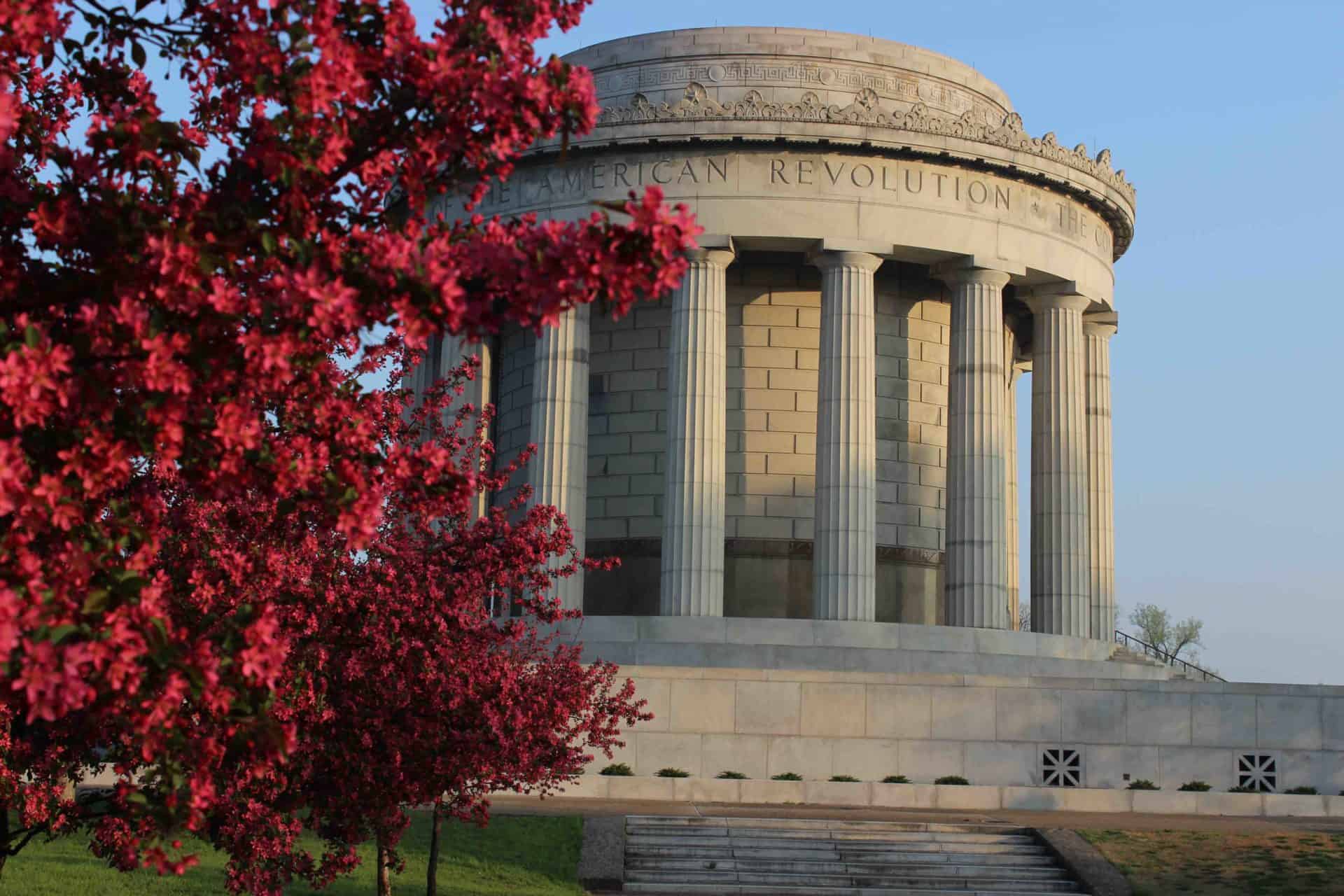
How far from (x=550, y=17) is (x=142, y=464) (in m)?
10.1

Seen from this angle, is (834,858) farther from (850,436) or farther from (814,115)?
(814,115)

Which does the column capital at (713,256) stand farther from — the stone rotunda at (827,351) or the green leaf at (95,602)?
the green leaf at (95,602)

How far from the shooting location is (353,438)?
42.8 ft

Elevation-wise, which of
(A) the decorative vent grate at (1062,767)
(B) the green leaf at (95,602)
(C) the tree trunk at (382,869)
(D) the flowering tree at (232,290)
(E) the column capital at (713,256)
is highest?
(E) the column capital at (713,256)

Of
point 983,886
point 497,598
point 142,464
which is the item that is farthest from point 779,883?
point 142,464

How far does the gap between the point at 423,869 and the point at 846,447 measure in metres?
27.1

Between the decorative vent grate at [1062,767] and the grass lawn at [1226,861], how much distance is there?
381 inches

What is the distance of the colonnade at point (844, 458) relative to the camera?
5809 centimetres

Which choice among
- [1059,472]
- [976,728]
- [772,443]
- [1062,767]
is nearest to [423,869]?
[976,728]

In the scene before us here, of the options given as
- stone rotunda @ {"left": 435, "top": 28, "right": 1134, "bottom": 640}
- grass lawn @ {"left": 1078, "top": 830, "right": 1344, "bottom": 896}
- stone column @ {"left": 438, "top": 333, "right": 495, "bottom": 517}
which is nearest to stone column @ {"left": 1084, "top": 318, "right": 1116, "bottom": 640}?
stone rotunda @ {"left": 435, "top": 28, "right": 1134, "bottom": 640}

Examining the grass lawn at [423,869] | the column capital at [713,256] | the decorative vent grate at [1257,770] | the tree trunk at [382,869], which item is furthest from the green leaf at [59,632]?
the column capital at [713,256]

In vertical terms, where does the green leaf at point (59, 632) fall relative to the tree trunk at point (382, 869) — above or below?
above

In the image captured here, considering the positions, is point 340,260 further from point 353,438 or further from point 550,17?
point 550,17

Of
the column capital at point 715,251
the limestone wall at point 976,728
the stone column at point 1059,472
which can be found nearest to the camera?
the limestone wall at point 976,728
